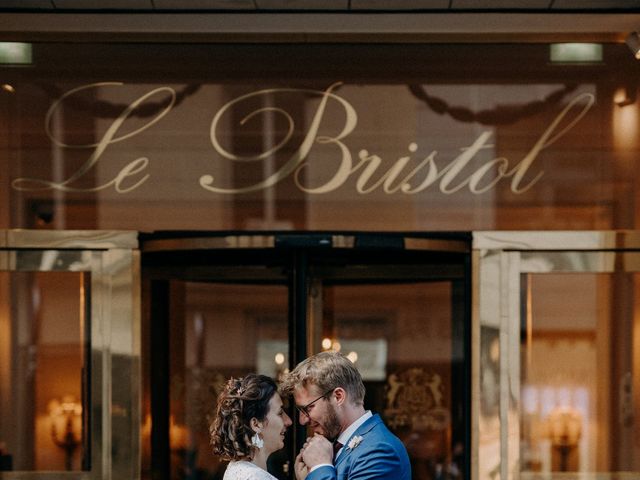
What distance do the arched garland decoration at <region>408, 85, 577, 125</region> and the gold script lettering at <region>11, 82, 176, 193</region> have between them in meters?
1.67

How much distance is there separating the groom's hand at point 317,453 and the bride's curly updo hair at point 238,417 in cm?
22

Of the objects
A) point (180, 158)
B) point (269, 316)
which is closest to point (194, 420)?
point (269, 316)

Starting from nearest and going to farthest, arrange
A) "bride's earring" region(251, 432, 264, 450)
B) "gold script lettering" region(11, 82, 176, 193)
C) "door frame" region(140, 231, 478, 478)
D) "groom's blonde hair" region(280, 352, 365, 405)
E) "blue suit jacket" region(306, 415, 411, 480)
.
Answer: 1. "blue suit jacket" region(306, 415, 411, 480)
2. "bride's earring" region(251, 432, 264, 450)
3. "groom's blonde hair" region(280, 352, 365, 405)
4. "door frame" region(140, 231, 478, 478)
5. "gold script lettering" region(11, 82, 176, 193)

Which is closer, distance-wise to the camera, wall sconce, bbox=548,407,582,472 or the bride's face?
the bride's face

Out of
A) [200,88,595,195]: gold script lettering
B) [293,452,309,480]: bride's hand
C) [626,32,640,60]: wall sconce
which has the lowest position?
[293,452,309,480]: bride's hand

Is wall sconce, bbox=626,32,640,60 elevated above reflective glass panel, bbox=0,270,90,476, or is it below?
above

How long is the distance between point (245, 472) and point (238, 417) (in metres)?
0.22

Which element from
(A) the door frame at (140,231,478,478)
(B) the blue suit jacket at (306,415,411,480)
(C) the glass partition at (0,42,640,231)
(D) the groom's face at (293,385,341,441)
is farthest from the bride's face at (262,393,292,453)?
(C) the glass partition at (0,42,640,231)

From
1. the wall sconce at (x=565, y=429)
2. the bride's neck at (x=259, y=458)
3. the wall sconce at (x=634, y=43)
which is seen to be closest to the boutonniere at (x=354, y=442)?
the bride's neck at (x=259, y=458)

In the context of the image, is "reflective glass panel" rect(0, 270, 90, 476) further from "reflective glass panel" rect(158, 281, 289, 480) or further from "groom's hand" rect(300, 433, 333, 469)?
"groom's hand" rect(300, 433, 333, 469)

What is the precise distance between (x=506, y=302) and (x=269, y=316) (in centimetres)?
158

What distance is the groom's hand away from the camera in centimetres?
429

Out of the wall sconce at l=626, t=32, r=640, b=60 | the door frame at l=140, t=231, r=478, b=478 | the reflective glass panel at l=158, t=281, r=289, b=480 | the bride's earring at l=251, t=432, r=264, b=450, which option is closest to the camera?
the bride's earring at l=251, t=432, r=264, b=450

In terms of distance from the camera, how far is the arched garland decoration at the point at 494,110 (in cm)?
700
